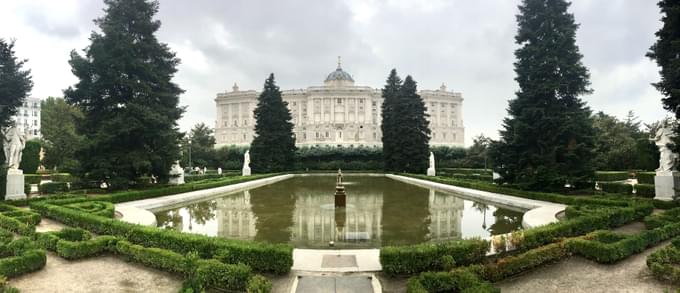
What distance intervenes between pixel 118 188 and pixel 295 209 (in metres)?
8.76

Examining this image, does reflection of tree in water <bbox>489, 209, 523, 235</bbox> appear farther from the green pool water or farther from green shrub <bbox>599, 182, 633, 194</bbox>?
green shrub <bbox>599, 182, 633, 194</bbox>

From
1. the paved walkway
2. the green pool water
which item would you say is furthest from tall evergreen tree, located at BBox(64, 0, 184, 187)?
the paved walkway

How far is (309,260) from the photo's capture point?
641 cm

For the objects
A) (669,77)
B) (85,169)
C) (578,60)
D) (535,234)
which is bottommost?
(535,234)

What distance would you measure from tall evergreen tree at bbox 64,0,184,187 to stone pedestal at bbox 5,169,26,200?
266cm

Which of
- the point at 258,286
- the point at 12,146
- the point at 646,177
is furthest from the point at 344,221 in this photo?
the point at 646,177

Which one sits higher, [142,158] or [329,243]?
[142,158]

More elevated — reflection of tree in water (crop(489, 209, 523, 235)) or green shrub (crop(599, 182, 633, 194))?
green shrub (crop(599, 182, 633, 194))

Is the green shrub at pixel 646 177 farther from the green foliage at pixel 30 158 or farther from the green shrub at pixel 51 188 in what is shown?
the green foliage at pixel 30 158

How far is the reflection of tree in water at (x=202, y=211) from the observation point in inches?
455

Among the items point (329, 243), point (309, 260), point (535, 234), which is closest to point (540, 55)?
point (535, 234)

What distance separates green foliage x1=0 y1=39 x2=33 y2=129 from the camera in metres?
13.5

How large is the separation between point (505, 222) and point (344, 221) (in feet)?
15.3

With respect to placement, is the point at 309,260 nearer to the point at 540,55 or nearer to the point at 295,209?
the point at 295,209
